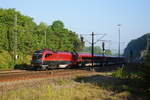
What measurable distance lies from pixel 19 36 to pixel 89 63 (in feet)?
52.7

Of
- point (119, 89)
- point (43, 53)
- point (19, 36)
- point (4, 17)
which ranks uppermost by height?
point (4, 17)

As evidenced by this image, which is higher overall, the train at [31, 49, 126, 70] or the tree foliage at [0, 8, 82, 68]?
the tree foliage at [0, 8, 82, 68]

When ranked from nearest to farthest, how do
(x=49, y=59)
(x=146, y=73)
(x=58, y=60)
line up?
(x=146, y=73) < (x=49, y=59) < (x=58, y=60)

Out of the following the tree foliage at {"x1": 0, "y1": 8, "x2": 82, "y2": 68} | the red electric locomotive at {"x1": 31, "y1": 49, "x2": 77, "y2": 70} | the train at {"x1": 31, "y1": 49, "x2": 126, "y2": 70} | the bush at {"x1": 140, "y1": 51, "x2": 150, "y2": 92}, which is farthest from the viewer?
the tree foliage at {"x1": 0, "y1": 8, "x2": 82, "y2": 68}

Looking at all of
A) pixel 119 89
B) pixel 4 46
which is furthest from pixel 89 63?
pixel 119 89

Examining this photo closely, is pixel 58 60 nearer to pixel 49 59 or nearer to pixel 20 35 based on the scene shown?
pixel 49 59

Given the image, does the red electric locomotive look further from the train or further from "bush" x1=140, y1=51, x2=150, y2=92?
"bush" x1=140, y1=51, x2=150, y2=92

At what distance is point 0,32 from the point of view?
166 ft

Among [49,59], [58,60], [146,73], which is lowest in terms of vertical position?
[146,73]

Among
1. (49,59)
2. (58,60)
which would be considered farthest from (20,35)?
(49,59)

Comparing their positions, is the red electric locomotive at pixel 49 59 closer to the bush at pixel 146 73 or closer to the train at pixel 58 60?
the train at pixel 58 60

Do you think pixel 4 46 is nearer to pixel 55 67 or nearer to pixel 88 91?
pixel 55 67

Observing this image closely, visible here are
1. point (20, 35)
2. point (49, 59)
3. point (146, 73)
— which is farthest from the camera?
point (20, 35)

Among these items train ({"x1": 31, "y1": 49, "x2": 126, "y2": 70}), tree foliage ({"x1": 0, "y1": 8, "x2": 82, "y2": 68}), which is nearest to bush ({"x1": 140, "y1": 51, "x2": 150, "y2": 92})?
train ({"x1": 31, "y1": 49, "x2": 126, "y2": 70})
